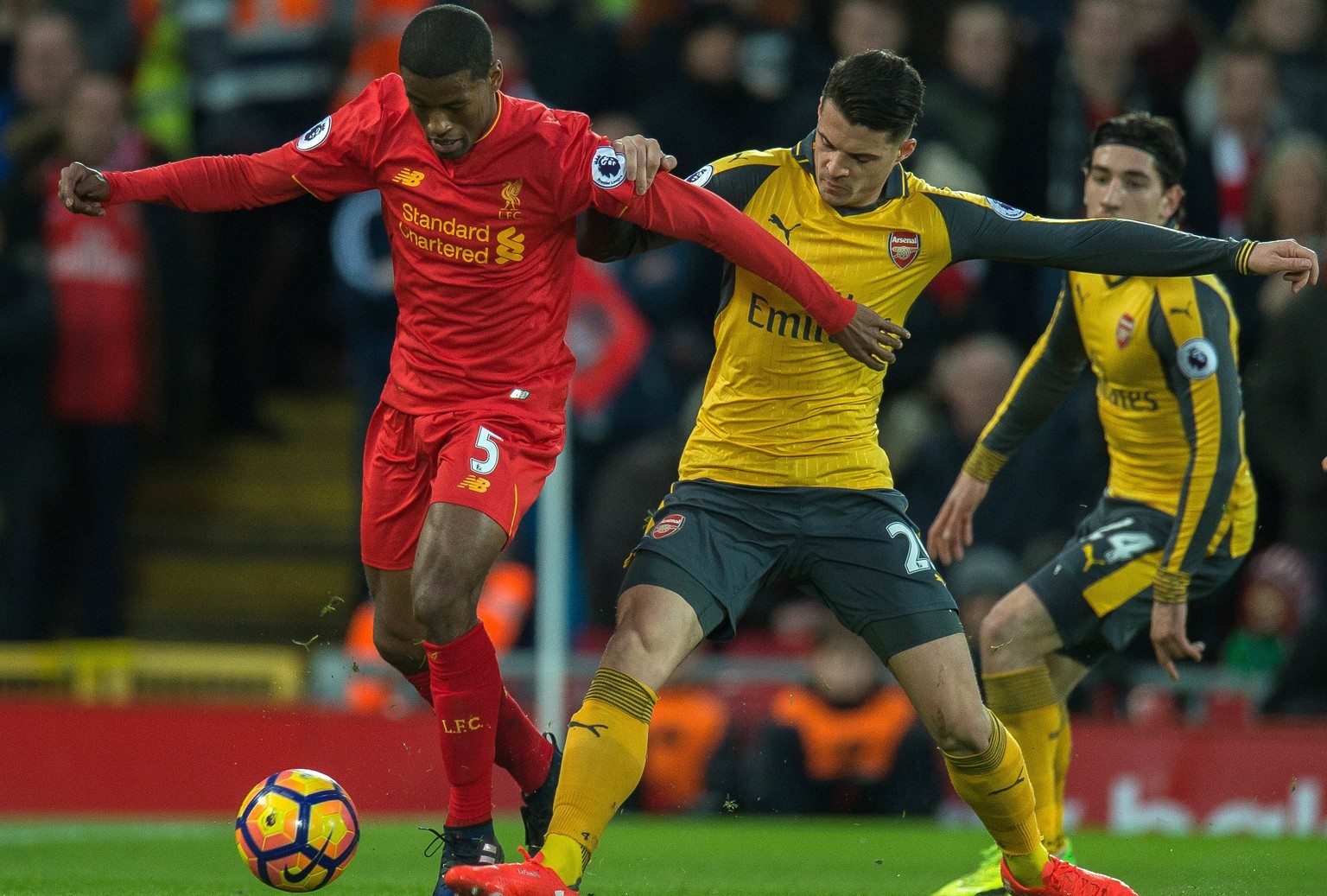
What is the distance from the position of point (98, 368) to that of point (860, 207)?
7.50 m

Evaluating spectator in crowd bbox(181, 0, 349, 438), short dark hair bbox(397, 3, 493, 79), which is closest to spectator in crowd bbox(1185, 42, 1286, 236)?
spectator in crowd bbox(181, 0, 349, 438)

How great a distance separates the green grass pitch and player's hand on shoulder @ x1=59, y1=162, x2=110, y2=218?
7.74 ft

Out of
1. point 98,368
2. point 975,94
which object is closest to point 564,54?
point 975,94

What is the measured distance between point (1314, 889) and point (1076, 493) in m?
3.87

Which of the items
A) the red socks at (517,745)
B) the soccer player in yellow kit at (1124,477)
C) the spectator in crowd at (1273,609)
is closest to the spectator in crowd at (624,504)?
the spectator in crowd at (1273,609)

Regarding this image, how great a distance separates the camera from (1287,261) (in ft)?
20.4

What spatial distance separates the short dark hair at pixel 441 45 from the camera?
607 centimetres

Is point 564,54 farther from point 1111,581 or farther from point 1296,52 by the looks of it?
point 1111,581

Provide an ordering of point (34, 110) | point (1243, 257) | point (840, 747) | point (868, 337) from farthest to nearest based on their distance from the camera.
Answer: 1. point (34, 110)
2. point (840, 747)
3. point (1243, 257)
4. point (868, 337)

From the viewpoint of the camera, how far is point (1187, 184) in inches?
448

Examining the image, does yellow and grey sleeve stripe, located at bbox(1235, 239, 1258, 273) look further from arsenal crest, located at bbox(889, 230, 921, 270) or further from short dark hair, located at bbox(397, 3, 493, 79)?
short dark hair, located at bbox(397, 3, 493, 79)

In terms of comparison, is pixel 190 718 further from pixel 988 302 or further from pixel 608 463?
pixel 988 302

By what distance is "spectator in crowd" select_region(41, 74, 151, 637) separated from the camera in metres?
12.7

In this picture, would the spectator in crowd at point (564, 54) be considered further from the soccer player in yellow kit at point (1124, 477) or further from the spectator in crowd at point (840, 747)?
the soccer player in yellow kit at point (1124, 477)
